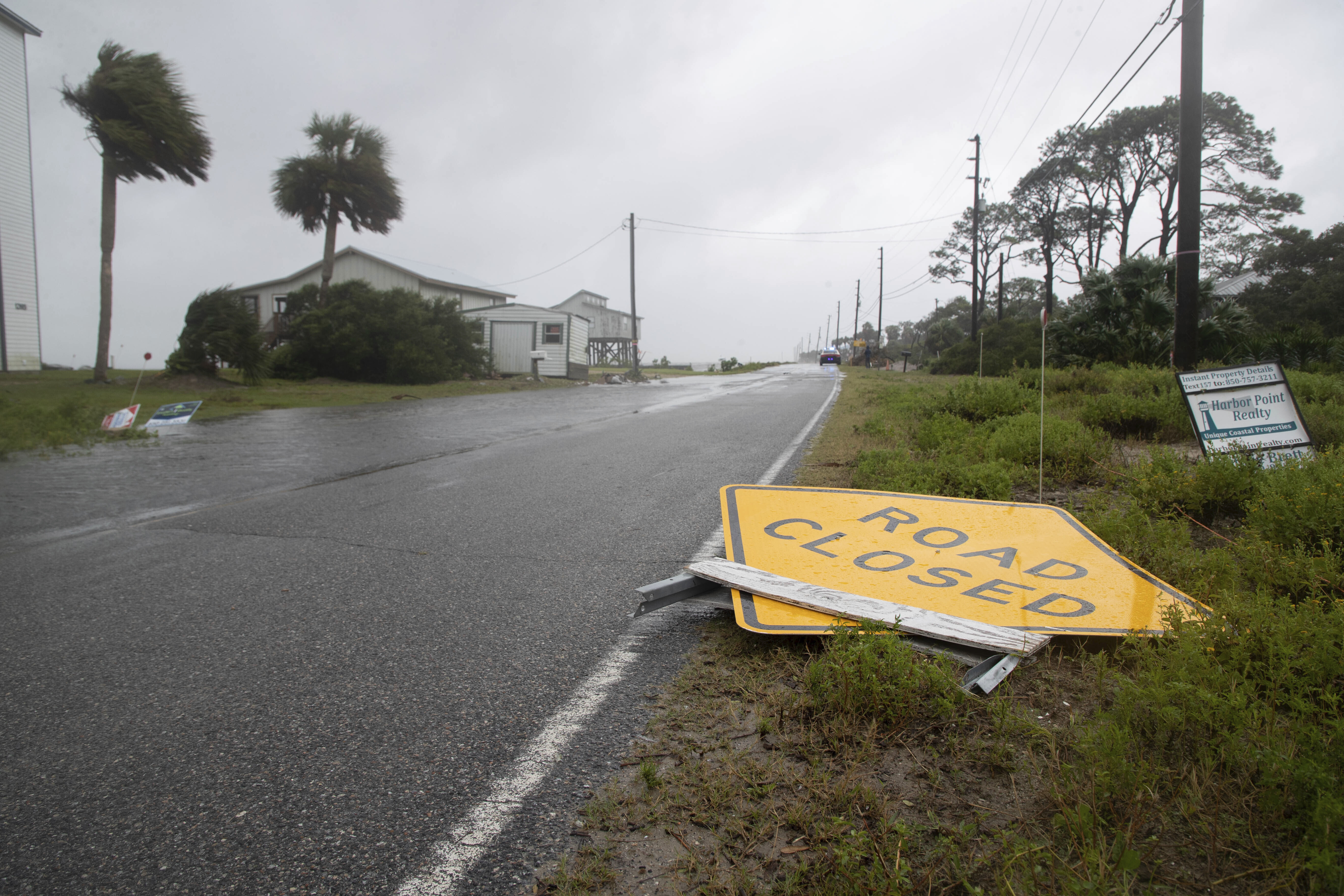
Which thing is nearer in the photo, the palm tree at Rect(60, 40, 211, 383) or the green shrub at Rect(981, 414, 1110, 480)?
the green shrub at Rect(981, 414, 1110, 480)

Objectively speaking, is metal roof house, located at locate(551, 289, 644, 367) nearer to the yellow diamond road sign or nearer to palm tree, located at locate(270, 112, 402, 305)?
palm tree, located at locate(270, 112, 402, 305)

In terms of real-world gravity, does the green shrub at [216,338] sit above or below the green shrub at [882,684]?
above

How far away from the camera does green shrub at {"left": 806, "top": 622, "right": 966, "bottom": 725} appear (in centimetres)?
246

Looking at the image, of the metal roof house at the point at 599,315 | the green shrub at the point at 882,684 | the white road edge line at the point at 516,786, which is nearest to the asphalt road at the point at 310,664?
the white road edge line at the point at 516,786

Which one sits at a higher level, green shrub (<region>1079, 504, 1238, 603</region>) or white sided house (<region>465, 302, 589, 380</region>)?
white sided house (<region>465, 302, 589, 380</region>)

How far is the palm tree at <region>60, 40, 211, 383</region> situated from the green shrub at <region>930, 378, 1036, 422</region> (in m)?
24.2

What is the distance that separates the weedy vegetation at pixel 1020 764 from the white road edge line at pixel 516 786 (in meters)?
0.22

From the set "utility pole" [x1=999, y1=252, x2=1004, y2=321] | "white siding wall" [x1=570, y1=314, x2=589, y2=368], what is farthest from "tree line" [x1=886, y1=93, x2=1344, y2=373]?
"white siding wall" [x1=570, y1=314, x2=589, y2=368]

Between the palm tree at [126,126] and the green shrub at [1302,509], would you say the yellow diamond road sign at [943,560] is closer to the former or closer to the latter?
the green shrub at [1302,509]

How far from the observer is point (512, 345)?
36.3 meters

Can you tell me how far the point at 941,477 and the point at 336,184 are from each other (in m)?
33.3

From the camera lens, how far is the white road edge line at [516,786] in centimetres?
180

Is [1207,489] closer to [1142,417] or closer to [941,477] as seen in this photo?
[941,477]

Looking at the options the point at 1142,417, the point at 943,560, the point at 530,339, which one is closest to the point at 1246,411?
the point at 1142,417
